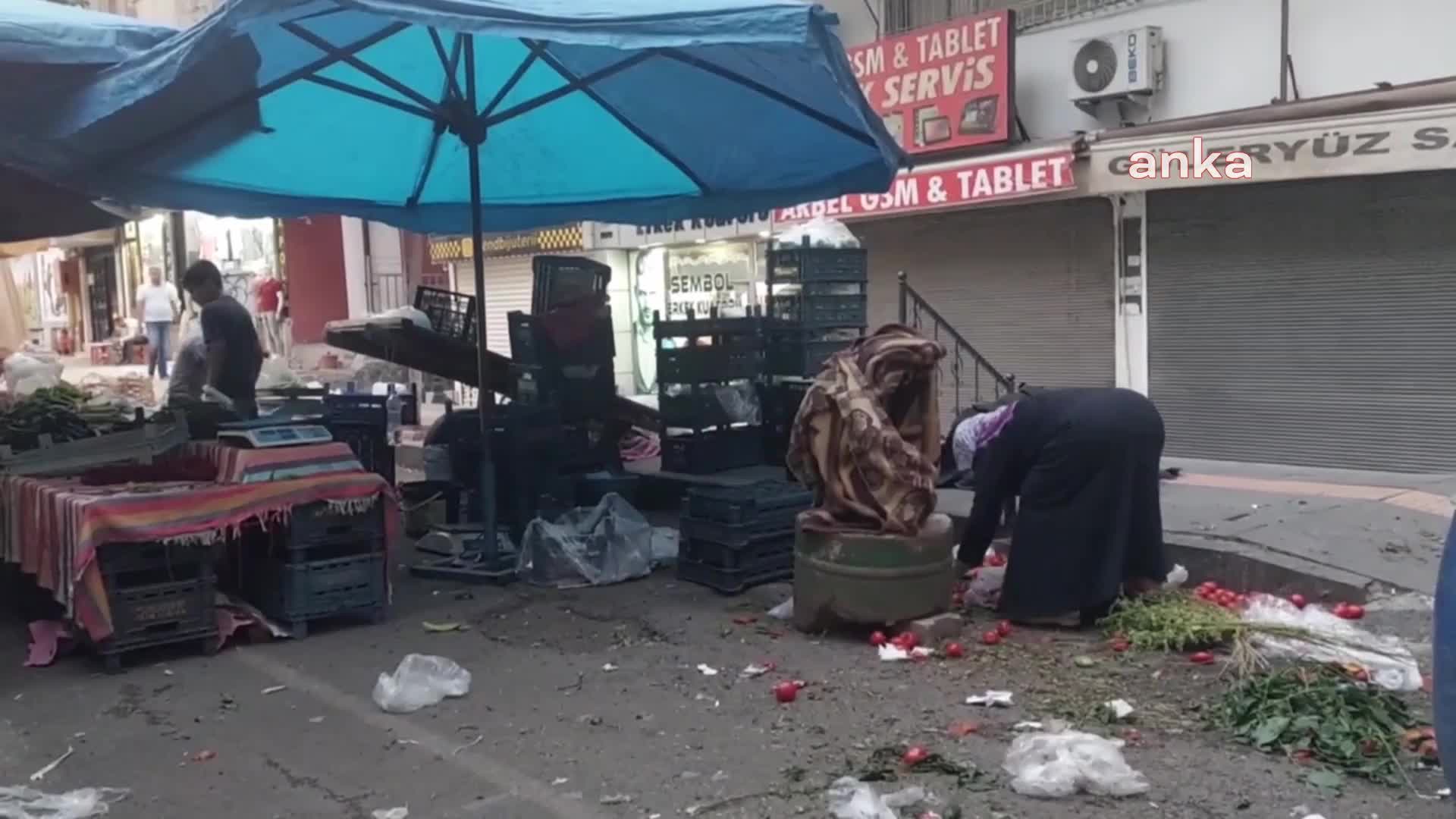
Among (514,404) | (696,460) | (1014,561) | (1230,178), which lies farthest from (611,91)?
(1230,178)

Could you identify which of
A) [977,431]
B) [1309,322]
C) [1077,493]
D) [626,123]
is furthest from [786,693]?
[1309,322]

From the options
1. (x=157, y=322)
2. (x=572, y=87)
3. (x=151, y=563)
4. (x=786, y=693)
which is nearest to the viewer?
(x=786, y=693)

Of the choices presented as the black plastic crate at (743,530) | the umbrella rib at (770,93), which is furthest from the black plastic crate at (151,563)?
the umbrella rib at (770,93)

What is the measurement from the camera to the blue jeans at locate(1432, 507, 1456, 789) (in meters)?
3.43

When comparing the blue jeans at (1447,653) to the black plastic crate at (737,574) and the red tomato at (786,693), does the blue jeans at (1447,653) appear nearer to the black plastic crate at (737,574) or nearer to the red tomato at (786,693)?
the red tomato at (786,693)

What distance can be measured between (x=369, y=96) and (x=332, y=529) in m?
2.83

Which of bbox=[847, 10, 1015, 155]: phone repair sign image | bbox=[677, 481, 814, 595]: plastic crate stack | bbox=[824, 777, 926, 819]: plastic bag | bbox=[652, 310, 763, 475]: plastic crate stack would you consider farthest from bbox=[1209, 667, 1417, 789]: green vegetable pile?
bbox=[847, 10, 1015, 155]: phone repair sign image

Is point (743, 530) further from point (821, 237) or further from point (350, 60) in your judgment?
point (821, 237)

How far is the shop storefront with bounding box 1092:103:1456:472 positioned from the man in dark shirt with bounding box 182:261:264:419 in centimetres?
735

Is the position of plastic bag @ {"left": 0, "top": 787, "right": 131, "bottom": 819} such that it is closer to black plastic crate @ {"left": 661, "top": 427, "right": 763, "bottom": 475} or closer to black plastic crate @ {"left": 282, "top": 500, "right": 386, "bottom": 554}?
black plastic crate @ {"left": 282, "top": 500, "right": 386, "bottom": 554}

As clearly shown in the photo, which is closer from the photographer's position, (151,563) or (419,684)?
(419,684)

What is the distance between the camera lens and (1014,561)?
250 inches

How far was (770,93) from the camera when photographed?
7684 millimetres

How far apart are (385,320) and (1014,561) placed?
4.89 metres
